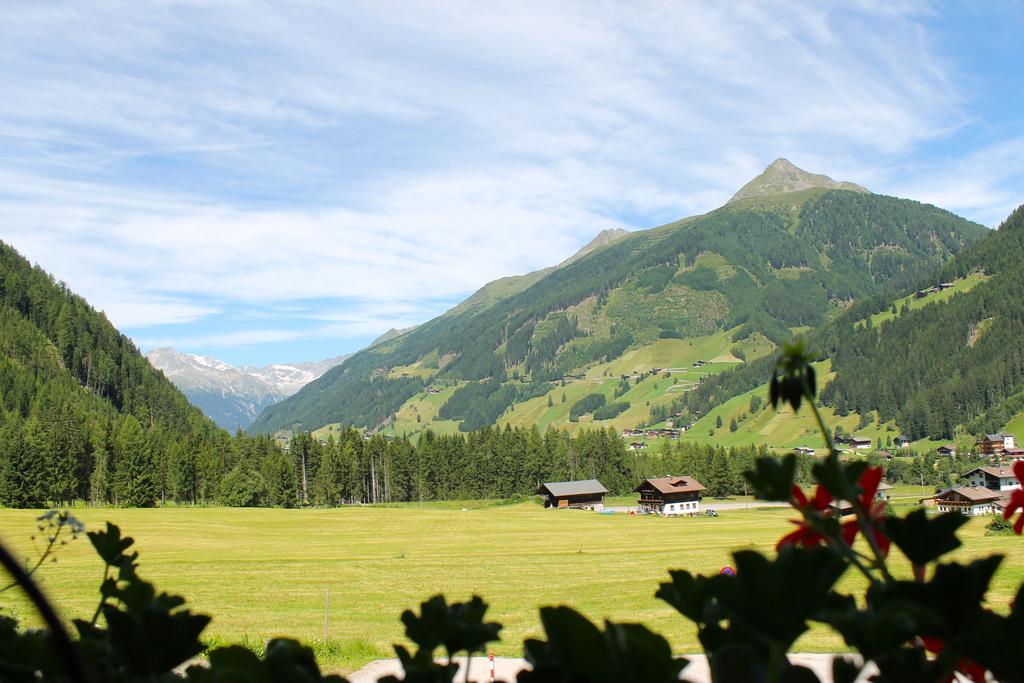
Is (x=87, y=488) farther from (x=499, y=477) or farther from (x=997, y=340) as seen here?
(x=997, y=340)

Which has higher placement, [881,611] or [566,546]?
[881,611]

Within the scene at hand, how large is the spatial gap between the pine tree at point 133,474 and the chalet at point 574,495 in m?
55.9

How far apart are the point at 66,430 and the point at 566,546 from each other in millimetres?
77369

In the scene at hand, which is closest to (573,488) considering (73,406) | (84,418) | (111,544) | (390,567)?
(390,567)

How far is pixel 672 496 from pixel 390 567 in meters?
68.0

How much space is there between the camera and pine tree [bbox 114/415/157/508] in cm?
9575

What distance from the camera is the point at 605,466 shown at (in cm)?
12938

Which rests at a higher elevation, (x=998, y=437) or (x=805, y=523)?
(x=805, y=523)

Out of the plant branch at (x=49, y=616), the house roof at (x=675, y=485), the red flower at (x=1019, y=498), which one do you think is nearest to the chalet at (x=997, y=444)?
the house roof at (x=675, y=485)

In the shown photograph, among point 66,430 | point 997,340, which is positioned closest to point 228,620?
point 66,430

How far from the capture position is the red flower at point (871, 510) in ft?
4.50

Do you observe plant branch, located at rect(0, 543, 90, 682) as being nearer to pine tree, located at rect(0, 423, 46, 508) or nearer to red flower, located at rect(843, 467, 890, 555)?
red flower, located at rect(843, 467, 890, 555)

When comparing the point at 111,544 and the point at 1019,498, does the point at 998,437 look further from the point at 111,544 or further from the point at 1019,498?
the point at 111,544

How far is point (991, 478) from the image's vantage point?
327 feet
